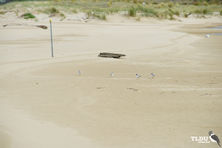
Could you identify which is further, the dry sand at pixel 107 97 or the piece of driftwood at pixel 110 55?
the piece of driftwood at pixel 110 55

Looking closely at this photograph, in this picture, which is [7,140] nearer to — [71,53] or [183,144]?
[183,144]

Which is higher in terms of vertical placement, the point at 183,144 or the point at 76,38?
the point at 183,144

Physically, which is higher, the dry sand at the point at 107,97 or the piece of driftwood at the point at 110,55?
the dry sand at the point at 107,97

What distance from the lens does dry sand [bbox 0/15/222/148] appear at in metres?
4.52

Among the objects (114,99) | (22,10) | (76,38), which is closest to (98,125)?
(114,99)

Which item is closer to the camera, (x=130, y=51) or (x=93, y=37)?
(x=130, y=51)

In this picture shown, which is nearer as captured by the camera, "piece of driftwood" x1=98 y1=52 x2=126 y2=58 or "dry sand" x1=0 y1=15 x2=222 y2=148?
"dry sand" x1=0 y1=15 x2=222 y2=148

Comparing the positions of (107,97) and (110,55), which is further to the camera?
(110,55)

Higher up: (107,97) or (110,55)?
(107,97)

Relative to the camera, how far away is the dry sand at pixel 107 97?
4.52 meters

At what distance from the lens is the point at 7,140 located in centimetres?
438

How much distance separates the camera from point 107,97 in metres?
6.23

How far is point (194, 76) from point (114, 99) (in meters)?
2.91

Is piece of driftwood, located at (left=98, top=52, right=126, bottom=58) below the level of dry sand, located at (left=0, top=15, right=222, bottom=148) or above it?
below
